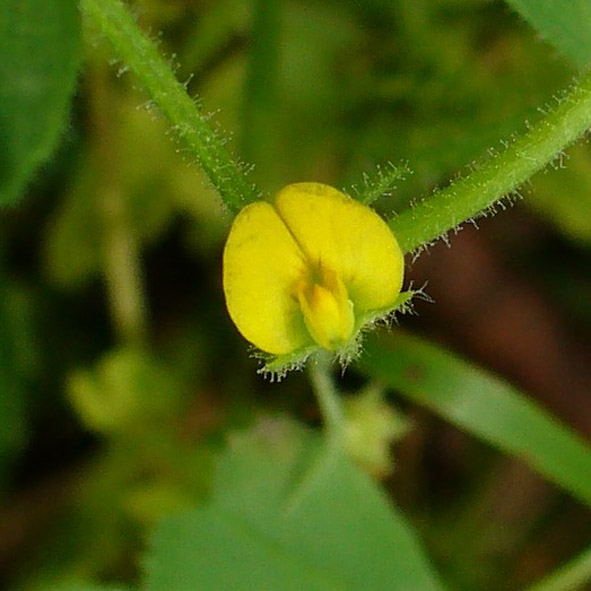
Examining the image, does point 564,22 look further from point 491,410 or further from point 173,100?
point 491,410

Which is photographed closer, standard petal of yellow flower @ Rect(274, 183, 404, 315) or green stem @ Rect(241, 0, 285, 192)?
standard petal of yellow flower @ Rect(274, 183, 404, 315)

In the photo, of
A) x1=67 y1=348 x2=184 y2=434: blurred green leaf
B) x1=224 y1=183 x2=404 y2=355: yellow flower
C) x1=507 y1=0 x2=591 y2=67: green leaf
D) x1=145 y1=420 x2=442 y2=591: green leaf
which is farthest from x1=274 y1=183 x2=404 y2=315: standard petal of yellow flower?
x1=67 y1=348 x2=184 y2=434: blurred green leaf

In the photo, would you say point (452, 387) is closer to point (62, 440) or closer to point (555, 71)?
point (555, 71)

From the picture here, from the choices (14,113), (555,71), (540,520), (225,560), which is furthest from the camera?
(540,520)

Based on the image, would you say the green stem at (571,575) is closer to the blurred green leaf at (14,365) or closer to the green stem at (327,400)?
the green stem at (327,400)

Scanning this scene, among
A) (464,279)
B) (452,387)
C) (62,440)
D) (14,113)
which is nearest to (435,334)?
(464,279)

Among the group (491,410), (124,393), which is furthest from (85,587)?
(491,410)

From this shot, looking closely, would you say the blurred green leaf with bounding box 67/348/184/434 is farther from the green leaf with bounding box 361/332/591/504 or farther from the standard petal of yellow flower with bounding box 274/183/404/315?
the standard petal of yellow flower with bounding box 274/183/404/315
